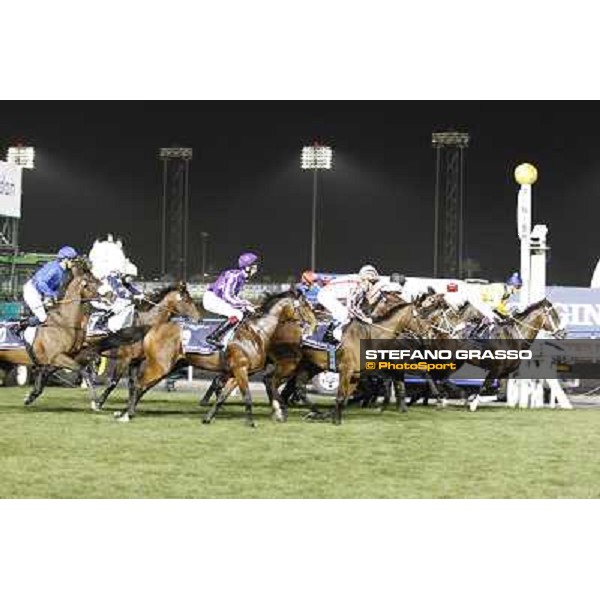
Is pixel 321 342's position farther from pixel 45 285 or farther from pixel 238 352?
pixel 45 285

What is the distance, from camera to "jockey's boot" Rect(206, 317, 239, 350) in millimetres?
8148

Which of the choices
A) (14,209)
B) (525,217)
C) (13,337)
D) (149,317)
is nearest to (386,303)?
(525,217)

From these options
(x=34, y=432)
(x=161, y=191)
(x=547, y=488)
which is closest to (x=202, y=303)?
(x=161, y=191)

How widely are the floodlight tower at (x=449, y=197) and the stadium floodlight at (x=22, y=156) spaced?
291 centimetres

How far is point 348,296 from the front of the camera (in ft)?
27.1

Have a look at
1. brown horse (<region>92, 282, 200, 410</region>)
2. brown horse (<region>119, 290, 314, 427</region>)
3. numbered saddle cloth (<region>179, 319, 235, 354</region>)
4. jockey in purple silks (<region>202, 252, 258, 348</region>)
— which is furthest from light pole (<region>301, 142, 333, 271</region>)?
numbered saddle cloth (<region>179, 319, 235, 354</region>)

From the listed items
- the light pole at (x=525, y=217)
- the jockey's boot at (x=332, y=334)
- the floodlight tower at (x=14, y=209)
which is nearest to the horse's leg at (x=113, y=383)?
the floodlight tower at (x=14, y=209)

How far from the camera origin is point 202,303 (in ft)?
26.5

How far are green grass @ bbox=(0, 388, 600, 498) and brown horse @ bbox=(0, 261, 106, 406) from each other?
35cm

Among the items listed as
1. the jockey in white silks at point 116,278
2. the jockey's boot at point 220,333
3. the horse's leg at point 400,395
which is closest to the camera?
the jockey in white silks at point 116,278

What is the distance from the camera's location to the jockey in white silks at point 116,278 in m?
7.80

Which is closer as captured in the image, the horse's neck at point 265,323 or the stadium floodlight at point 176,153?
the stadium floodlight at point 176,153

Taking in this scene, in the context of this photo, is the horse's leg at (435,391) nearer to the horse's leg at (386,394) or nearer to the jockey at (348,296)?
the horse's leg at (386,394)

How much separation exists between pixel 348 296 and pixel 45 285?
8.29 ft
